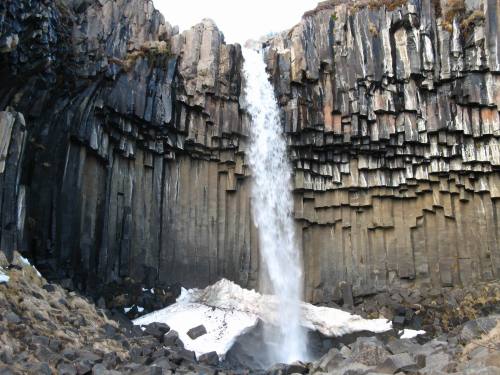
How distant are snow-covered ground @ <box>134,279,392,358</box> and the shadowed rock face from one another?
3.79 ft

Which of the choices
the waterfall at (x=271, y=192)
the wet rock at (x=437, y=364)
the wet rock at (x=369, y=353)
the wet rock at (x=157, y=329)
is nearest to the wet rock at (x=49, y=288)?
the wet rock at (x=157, y=329)

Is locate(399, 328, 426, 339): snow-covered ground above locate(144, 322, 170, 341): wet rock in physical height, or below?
below

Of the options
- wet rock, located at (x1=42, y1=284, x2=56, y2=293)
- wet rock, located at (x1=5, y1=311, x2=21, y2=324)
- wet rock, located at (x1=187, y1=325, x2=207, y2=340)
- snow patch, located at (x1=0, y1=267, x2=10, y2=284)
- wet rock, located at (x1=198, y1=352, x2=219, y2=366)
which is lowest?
wet rock, located at (x1=198, y1=352, x2=219, y2=366)

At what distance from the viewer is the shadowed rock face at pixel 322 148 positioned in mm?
20688

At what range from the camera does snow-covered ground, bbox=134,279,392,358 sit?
58.3 feet

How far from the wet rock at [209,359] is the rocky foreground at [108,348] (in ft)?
Answer: 0.12

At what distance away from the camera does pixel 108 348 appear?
13.1 metres

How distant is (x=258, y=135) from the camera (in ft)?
75.6

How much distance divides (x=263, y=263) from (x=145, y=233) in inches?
184

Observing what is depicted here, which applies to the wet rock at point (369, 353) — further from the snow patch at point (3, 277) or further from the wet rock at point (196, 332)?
the snow patch at point (3, 277)

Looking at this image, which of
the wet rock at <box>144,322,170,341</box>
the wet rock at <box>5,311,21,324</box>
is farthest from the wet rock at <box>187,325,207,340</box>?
the wet rock at <box>5,311,21,324</box>

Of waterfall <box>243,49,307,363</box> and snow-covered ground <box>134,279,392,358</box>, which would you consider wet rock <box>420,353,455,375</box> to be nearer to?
snow-covered ground <box>134,279,392,358</box>

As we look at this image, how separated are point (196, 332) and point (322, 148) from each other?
910 cm

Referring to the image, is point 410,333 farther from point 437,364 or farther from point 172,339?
point 437,364
